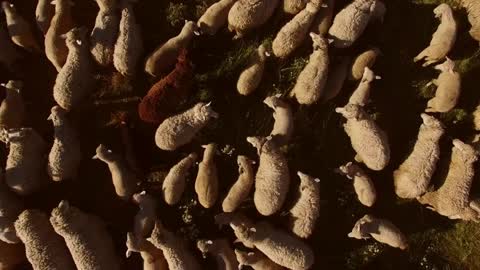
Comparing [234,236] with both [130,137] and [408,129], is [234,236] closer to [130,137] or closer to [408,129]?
[130,137]

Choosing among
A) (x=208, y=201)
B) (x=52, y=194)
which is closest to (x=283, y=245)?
(x=208, y=201)

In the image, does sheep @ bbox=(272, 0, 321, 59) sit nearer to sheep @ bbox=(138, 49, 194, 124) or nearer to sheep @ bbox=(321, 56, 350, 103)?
sheep @ bbox=(321, 56, 350, 103)

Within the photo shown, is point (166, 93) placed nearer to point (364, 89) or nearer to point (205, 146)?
point (205, 146)

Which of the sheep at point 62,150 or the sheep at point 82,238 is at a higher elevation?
the sheep at point 62,150

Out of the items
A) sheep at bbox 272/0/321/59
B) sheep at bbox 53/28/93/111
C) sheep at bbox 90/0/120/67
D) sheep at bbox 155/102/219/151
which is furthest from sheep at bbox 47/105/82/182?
sheep at bbox 272/0/321/59

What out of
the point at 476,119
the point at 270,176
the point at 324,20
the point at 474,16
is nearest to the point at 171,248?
the point at 270,176

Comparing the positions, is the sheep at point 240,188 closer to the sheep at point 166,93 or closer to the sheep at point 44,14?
the sheep at point 166,93

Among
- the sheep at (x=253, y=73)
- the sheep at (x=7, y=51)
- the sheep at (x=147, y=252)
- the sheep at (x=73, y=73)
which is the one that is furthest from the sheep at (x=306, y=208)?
the sheep at (x=7, y=51)
